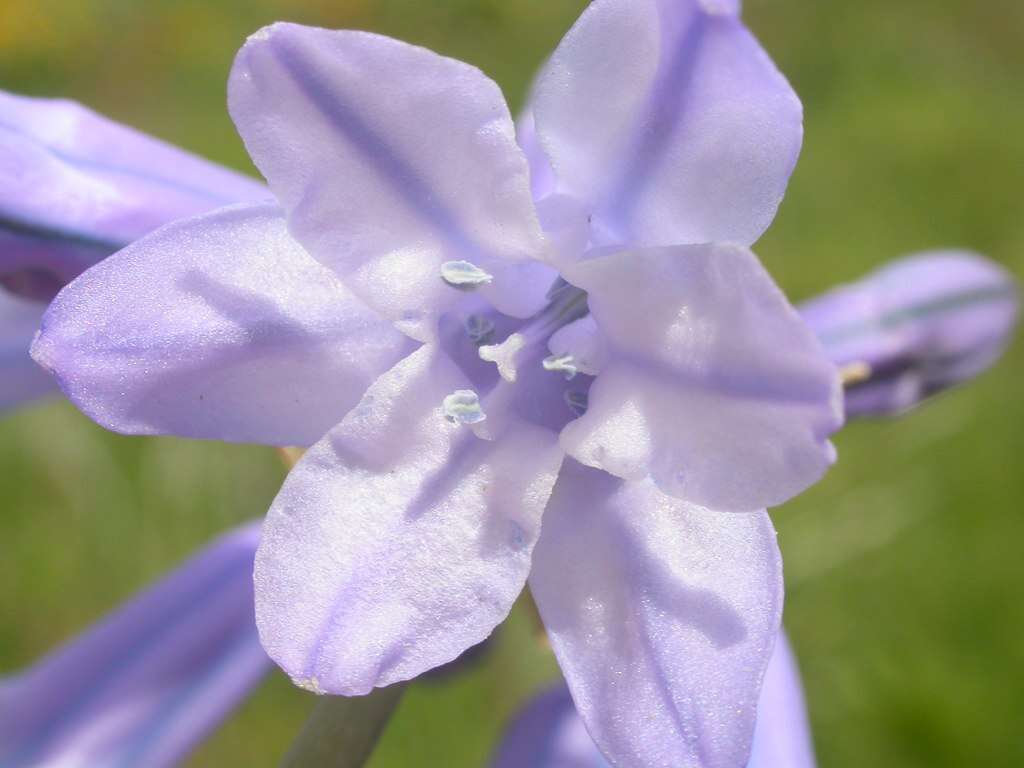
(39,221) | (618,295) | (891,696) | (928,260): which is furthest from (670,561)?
(891,696)

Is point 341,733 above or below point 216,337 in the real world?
below

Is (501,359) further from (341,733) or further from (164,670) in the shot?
(164,670)

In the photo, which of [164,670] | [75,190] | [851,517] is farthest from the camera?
[851,517]

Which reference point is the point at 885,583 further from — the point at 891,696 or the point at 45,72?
the point at 45,72

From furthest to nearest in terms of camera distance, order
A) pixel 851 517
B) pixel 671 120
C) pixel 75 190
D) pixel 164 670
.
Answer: pixel 851 517
pixel 164 670
pixel 75 190
pixel 671 120

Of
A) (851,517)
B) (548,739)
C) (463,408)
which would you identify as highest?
(463,408)

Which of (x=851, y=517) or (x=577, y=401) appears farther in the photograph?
(x=851, y=517)

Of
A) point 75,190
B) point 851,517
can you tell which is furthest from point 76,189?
point 851,517

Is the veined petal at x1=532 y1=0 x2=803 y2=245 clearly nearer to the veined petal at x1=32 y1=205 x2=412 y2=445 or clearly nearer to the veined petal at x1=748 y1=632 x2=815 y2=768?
the veined petal at x1=32 y1=205 x2=412 y2=445
